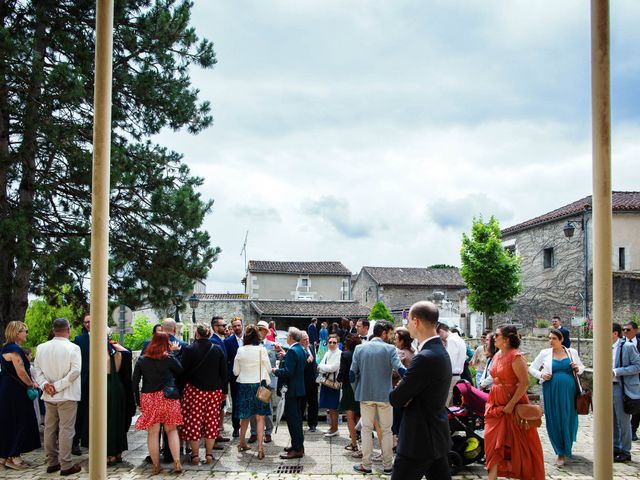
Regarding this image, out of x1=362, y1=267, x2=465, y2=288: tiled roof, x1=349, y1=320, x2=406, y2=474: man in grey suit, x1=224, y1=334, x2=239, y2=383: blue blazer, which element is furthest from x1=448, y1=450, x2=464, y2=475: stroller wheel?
x1=362, y1=267, x2=465, y2=288: tiled roof

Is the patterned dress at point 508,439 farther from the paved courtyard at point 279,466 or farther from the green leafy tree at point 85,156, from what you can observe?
the green leafy tree at point 85,156

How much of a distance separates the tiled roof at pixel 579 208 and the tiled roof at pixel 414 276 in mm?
18834

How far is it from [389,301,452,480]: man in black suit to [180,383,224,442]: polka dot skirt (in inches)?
174

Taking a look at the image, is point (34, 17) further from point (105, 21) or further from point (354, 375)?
point (105, 21)

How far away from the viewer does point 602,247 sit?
9.75 ft

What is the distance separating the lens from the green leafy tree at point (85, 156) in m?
11.7

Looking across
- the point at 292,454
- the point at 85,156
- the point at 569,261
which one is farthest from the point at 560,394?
the point at 569,261

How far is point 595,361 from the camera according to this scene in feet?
9.82

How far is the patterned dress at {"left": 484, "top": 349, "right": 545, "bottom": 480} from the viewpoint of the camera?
6.44 metres

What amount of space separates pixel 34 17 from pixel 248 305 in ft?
127

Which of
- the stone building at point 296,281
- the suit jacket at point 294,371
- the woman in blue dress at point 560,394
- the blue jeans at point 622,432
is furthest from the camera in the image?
the stone building at point 296,281

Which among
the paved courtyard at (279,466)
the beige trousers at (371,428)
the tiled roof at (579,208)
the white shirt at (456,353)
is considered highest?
the tiled roof at (579,208)

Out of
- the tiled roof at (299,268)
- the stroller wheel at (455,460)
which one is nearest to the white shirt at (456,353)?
the stroller wheel at (455,460)

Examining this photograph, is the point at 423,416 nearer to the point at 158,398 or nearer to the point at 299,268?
the point at 158,398
